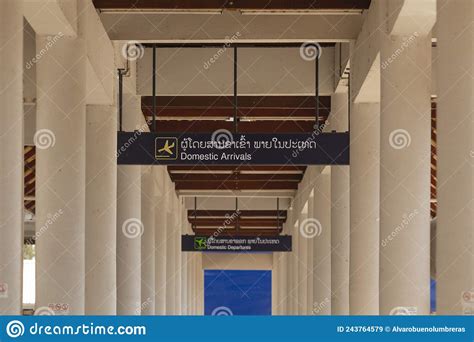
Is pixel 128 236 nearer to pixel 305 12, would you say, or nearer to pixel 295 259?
pixel 305 12

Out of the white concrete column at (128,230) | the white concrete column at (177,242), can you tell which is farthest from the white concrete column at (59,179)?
→ the white concrete column at (177,242)

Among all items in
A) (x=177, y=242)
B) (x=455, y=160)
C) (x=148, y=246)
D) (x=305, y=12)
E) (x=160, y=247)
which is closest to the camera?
(x=455, y=160)

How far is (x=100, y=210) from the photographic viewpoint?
53.5ft

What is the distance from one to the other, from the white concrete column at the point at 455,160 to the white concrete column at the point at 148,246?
15623 mm

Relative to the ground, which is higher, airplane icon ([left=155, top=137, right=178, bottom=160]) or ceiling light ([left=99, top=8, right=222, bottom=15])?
ceiling light ([left=99, top=8, right=222, bottom=15])

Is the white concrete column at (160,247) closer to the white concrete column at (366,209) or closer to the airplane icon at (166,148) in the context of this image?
the white concrete column at (366,209)

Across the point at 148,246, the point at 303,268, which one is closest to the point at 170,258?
the point at 303,268

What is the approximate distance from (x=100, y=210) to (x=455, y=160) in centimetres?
834

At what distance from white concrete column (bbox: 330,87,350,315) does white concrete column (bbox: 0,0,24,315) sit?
27.7ft

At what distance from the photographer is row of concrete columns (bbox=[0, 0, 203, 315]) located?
35.3ft

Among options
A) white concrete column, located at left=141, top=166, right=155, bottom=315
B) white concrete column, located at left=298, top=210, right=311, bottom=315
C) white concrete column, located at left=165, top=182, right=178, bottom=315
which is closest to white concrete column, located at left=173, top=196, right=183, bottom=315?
white concrete column, located at left=165, top=182, right=178, bottom=315

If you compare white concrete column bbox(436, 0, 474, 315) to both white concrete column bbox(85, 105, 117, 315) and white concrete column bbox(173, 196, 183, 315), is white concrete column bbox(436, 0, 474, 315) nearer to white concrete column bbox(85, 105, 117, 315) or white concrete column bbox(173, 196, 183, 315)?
white concrete column bbox(85, 105, 117, 315)
